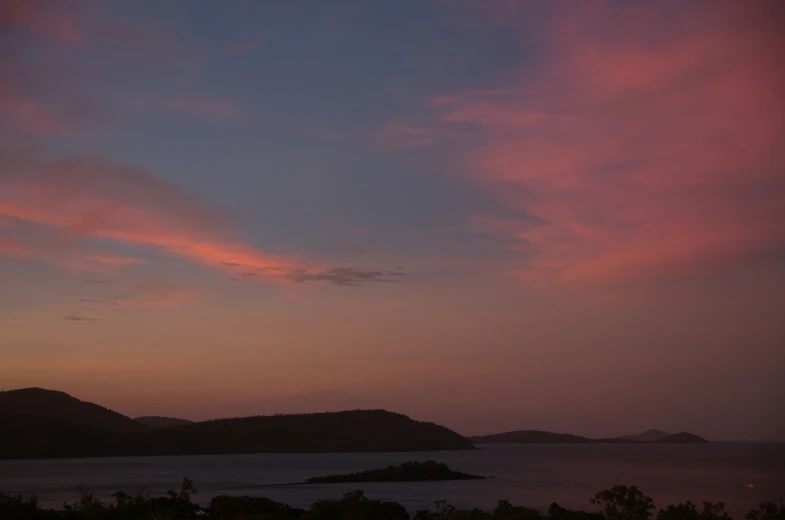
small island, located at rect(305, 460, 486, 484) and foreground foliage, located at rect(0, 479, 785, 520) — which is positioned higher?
foreground foliage, located at rect(0, 479, 785, 520)

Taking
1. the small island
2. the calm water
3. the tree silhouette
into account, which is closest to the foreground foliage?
the tree silhouette

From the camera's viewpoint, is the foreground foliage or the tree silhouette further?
the tree silhouette

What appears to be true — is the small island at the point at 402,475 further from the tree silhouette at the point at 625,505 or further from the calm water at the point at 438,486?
the tree silhouette at the point at 625,505

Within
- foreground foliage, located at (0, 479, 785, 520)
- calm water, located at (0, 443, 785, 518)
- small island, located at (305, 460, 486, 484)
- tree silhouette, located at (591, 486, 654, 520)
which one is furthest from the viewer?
small island, located at (305, 460, 486, 484)

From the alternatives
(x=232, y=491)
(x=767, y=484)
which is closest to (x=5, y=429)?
(x=232, y=491)

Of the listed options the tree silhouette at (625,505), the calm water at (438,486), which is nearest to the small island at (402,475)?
the calm water at (438,486)

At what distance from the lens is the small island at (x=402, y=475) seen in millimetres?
113125

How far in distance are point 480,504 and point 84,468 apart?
104 meters

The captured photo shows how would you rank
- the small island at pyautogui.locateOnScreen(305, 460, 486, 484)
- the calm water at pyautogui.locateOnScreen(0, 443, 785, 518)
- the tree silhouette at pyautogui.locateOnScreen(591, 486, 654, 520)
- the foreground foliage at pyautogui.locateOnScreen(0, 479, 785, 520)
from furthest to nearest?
the small island at pyautogui.locateOnScreen(305, 460, 486, 484)
the calm water at pyautogui.locateOnScreen(0, 443, 785, 518)
the tree silhouette at pyautogui.locateOnScreen(591, 486, 654, 520)
the foreground foliage at pyautogui.locateOnScreen(0, 479, 785, 520)

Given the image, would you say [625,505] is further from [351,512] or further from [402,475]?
[402,475]

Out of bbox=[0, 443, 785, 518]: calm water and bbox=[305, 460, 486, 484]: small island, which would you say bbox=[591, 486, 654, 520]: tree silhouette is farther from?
bbox=[305, 460, 486, 484]: small island

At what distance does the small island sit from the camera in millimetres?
113125

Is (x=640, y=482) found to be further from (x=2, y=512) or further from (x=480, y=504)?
(x=2, y=512)

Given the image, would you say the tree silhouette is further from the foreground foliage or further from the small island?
the small island
